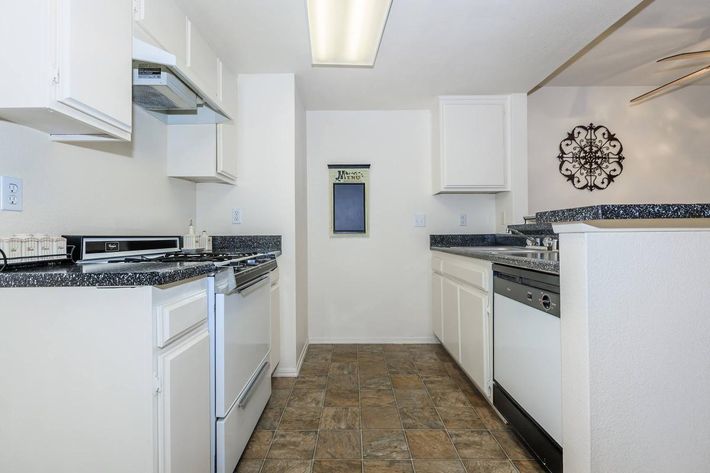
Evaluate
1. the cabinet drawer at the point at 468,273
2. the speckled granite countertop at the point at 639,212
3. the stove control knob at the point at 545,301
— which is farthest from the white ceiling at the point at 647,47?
the stove control knob at the point at 545,301

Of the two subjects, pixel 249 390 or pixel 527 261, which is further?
pixel 249 390

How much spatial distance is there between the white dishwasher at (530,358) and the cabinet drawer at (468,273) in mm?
112

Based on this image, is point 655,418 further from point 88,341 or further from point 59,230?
point 59,230

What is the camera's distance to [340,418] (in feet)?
6.47

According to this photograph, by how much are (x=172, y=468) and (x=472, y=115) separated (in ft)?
9.90

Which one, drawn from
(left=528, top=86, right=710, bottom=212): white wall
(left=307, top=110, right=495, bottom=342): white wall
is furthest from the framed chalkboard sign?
(left=528, top=86, right=710, bottom=212): white wall

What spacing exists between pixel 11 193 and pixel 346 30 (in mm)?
1819

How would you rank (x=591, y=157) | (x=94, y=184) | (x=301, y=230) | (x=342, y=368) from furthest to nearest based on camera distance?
(x=591, y=157)
(x=301, y=230)
(x=342, y=368)
(x=94, y=184)

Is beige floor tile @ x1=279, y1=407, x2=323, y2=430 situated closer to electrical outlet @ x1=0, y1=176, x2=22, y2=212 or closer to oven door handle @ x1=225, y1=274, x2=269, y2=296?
oven door handle @ x1=225, y1=274, x2=269, y2=296

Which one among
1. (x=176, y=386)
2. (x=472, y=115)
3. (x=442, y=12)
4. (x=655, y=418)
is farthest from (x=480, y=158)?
(x=176, y=386)

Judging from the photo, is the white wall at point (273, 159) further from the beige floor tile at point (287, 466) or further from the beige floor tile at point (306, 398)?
the beige floor tile at point (287, 466)

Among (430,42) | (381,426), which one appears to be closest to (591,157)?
(430,42)

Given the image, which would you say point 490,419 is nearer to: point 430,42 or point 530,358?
point 530,358

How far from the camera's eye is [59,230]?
4.74ft
